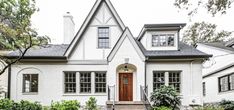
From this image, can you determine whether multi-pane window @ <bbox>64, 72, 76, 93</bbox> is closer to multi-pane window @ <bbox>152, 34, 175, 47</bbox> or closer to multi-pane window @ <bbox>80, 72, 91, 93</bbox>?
multi-pane window @ <bbox>80, 72, 91, 93</bbox>

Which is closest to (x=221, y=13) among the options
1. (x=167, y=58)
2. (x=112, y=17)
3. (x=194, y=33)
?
(x=167, y=58)

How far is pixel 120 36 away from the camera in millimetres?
22281

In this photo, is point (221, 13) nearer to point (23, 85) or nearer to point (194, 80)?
point (194, 80)

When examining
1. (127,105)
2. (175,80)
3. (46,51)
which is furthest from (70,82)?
(175,80)

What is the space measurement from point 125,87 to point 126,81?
42 cm

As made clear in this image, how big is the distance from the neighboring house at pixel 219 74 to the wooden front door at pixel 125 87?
326 inches

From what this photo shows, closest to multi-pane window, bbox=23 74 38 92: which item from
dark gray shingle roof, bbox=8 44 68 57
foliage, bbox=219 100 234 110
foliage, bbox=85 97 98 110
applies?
dark gray shingle roof, bbox=8 44 68 57

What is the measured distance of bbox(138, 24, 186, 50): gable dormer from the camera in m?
23.7

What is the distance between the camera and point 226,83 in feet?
88.4

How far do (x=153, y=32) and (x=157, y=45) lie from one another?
955 millimetres

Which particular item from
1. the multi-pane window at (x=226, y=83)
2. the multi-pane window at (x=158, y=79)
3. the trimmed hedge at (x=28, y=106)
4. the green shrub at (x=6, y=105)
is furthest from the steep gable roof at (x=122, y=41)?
the multi-pane window at (x=226, y=83)

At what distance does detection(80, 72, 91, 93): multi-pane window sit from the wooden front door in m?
2.10

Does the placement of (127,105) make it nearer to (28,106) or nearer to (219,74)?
(28,106)

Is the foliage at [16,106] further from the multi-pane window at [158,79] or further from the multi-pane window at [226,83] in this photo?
the multi-pane window at [226,83]
